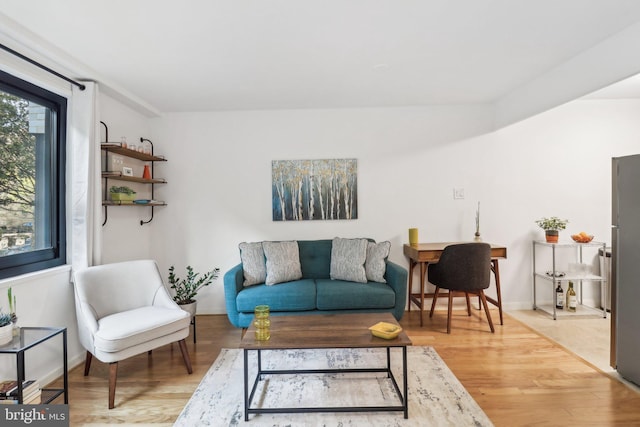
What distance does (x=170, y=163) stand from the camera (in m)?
3.85

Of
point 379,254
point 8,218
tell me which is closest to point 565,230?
point 379,254

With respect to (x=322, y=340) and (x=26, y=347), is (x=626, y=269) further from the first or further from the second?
(x=26, y=347)

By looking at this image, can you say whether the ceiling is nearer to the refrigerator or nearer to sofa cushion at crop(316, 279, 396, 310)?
the refrigerator

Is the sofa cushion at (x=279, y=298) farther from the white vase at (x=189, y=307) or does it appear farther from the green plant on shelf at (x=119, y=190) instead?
the green plant on shelf at (x=119, y=190)

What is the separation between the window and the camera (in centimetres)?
222

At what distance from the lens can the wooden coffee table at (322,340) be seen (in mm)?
1857

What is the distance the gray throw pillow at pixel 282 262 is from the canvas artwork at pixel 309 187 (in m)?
0.47

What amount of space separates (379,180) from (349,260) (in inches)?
42.0

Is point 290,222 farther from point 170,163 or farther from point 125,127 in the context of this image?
point 125,127

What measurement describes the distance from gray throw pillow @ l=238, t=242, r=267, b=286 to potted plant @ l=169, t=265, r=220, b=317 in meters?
0.49

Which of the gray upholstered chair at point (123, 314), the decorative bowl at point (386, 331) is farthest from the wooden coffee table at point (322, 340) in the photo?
the gray upholstered chair at point (123, 314)

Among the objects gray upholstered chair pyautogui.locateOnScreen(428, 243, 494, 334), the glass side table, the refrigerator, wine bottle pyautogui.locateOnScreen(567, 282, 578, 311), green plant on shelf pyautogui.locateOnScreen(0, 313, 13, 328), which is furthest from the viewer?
wine bottle pyautogui.locateOnScreen(567, 282, 578, 311)

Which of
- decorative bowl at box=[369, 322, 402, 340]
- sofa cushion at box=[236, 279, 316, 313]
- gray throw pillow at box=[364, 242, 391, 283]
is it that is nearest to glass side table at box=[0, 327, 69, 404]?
sofa cushion at box=[236, 279, 316, 313]

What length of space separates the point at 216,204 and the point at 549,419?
11.3 feet
